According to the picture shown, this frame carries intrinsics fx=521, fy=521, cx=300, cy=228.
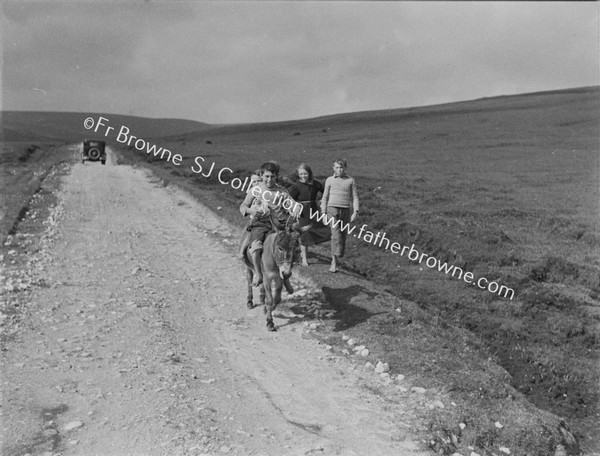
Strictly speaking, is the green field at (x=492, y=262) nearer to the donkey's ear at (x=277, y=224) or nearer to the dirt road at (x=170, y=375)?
the dirt road at (x=170, y=375)

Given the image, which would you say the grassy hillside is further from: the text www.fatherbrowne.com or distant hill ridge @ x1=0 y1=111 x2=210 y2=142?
distant hill ridge @ x1=0 y1=111 x2=210 y2=142

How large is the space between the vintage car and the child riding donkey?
1410 inches

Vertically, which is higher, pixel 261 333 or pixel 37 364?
pixel 261 333

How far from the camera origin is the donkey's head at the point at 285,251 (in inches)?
331

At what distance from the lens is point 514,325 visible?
39.5 ft

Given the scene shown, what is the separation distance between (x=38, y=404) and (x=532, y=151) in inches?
1814

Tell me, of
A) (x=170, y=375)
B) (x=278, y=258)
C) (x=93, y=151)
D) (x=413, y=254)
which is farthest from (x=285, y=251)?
(x=93, y=151)

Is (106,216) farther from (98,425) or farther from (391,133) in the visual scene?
(391,133)

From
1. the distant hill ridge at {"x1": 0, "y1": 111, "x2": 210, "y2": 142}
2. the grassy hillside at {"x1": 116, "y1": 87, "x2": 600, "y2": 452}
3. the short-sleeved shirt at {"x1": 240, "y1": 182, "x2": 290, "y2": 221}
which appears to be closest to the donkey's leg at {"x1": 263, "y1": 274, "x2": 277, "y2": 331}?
the short-sleeved shirt at {"x1": 240, "y1": 182, "x2": 290, "y2": 221}

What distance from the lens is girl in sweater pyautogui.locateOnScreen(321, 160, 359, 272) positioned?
40.6ft

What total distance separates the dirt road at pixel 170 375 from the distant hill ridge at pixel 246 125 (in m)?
50.3

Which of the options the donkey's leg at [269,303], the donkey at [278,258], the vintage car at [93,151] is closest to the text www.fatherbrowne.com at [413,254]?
the donkey at [278,258]

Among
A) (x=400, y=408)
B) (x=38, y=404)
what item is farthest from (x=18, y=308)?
(x=400, y=408)

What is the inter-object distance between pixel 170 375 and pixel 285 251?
101 inches
